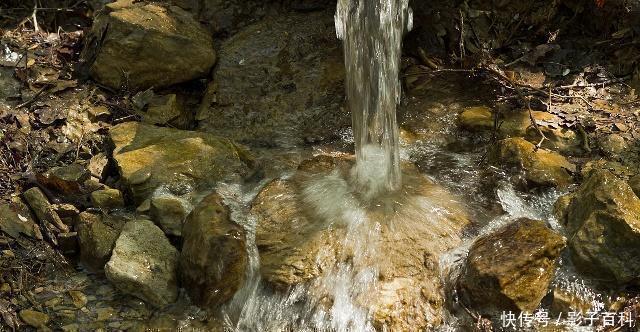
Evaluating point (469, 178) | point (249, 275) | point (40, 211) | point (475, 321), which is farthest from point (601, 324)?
point (40, 211)

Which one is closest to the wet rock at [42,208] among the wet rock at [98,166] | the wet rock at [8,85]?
the wet rock at [98,166]

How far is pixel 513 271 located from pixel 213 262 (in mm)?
1593

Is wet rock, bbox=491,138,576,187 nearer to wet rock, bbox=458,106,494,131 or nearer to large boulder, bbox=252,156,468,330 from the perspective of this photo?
wet rock, bbox=458,106,494,131

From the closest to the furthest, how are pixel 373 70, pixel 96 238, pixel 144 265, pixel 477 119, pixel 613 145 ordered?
pixel 144 265 < pixel 96 238 < pixel 613 145 < pixel 373 70 < pixel 477 119

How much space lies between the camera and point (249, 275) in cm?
335

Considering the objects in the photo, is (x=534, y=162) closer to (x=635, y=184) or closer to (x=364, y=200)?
(x=635, y=184)

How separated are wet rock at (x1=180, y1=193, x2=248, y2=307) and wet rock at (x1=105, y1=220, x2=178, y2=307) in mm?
97

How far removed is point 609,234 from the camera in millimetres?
3131

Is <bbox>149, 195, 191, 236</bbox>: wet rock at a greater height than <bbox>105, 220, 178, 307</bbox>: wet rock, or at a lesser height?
greater

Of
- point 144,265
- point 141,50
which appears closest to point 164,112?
point 141,50

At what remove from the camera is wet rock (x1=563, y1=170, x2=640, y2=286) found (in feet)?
10.1

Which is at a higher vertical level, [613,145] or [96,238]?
[613,145]

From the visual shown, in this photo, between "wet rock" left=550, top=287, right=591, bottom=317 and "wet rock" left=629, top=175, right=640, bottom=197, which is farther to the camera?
"wet rock" left=629, top=175, right=640, bottom=197

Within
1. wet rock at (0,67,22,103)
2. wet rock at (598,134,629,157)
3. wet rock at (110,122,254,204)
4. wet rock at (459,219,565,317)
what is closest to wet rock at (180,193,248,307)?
wet rock at (110,122,254,204)
